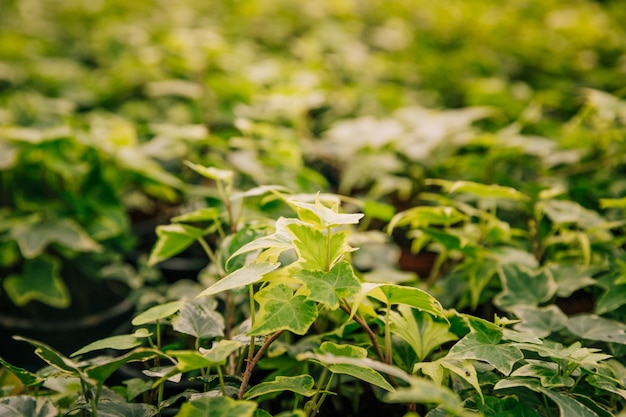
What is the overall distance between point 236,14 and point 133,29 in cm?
62

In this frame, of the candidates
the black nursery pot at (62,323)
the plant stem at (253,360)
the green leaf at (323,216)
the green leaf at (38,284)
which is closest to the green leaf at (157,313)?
the plant stem at (253,360)

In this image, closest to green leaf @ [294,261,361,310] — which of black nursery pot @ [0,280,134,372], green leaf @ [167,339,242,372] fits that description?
green leaf @ [167,339,242,372]

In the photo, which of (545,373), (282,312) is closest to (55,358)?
(282,312)

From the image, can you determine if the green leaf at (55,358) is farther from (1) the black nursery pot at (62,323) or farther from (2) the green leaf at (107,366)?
(1) the black nursery pot at (62,323)

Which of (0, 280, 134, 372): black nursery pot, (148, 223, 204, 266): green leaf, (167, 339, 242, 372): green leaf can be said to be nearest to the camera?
(167, 339, 242, 372): green leaf

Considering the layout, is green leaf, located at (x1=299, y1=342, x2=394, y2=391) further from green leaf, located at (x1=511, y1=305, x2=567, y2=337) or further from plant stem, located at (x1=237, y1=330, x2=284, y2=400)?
green leaf, located at (x1=511, y1=305, x2=567, y2=337)

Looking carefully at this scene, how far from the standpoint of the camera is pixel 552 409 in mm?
819

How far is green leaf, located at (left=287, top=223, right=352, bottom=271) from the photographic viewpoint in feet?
2.49

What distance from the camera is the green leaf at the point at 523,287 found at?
103cm

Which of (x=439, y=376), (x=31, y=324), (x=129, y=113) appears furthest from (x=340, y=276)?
(x=129, y=113)

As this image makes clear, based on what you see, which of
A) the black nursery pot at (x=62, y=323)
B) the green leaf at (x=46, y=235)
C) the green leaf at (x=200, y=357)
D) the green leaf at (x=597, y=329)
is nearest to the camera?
the green leaf at (x=200, y=357)

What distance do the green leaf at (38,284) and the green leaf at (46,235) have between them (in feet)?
0.12

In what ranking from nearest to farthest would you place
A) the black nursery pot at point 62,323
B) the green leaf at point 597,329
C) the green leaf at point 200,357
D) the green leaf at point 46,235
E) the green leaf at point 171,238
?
1. the green leaf at point 200,357
2. the green leaf at point 597,329
3. the green leaf at point 171,238
4. the green leaf at point 46,235
5. the black nursery pot at point 62,323

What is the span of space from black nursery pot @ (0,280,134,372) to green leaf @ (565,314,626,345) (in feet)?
3.36
